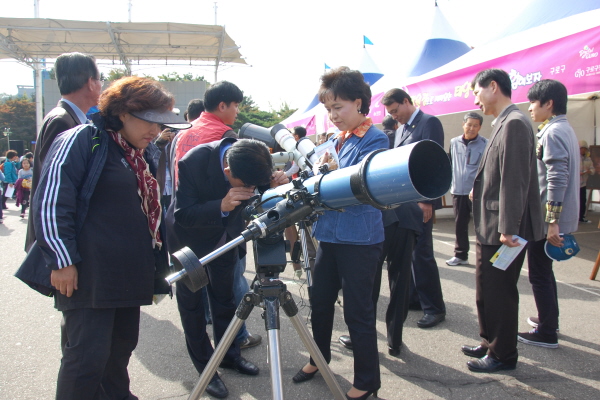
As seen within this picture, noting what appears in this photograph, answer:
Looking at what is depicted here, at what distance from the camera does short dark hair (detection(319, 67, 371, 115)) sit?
224cm

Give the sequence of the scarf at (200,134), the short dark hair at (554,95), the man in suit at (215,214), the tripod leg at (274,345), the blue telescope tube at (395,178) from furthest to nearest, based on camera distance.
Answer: the short dark hair at (554,95)
the scarf at (200,134)
the man in suit at (215,214)
the tripod leg at (274,345)
the blue telescope tube at (395,178)

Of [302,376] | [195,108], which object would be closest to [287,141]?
[302,376]

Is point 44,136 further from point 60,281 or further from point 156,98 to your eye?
point 60,281

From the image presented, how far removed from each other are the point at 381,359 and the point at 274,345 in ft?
4.97

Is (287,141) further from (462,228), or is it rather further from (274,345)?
(462,228)

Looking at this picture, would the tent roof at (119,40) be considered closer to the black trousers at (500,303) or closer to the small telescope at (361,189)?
the black trousers at (500,303)

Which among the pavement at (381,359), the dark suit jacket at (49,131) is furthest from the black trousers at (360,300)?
the dark suit jacket at (49,131)

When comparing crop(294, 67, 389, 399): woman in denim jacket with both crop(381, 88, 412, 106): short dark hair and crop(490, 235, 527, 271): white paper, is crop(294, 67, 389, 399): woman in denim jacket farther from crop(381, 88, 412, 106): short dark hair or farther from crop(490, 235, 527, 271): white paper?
crop(381, 88, 412, 106): short dark hair

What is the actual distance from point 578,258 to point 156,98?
19.7 ft

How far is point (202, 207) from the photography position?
2188 millimetres

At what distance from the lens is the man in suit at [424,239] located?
343cm

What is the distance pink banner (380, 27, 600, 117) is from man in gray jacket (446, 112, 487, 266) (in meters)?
0.25

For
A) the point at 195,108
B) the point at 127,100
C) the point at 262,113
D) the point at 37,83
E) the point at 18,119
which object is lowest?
the point at 127,100

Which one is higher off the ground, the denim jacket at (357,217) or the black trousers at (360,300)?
the denim jacket at (357,217)
